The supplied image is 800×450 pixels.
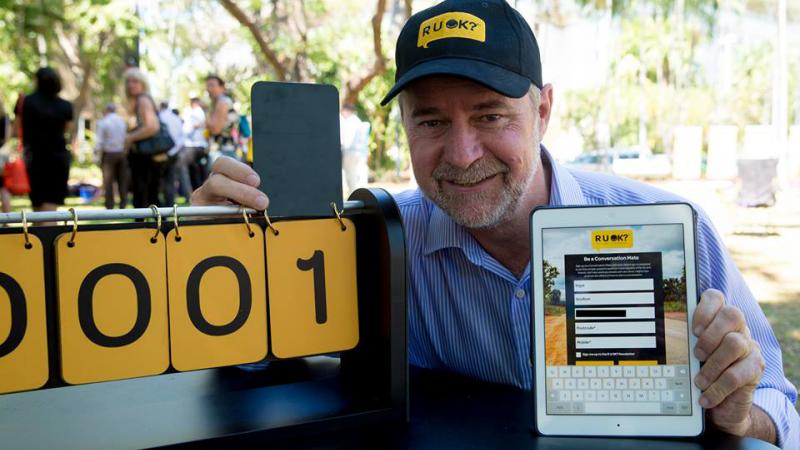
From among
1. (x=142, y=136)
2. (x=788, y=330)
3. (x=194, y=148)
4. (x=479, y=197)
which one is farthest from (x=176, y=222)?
(x=194, y=148)

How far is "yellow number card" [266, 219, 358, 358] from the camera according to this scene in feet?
3.73

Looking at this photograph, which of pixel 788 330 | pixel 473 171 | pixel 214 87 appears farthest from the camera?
pixel 214 87

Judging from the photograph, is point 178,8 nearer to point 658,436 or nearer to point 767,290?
point 767,290

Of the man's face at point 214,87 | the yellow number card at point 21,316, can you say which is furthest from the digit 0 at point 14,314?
the man's face at point 214,87

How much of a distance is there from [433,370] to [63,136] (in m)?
5.64

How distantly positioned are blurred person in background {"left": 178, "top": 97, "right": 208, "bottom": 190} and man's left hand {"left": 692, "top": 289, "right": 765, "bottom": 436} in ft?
33.8

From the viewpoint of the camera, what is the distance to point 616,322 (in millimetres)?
1092

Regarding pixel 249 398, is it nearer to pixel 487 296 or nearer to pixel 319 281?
pixel 319 281

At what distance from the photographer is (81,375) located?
1.03m

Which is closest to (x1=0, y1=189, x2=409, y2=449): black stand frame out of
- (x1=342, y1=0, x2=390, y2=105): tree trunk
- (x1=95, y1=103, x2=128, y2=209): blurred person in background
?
(x1=342, y1=0, x2=390, y2=105): tree trunk

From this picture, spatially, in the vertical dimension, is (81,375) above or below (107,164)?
below

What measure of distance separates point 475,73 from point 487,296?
0.44 m

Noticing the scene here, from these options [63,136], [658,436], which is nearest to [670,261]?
[658,436]

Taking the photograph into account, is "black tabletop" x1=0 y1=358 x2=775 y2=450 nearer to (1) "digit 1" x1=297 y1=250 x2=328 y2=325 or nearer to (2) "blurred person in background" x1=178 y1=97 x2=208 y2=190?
(1) "digit 1" x1=297 y1=250 x2=328 y2=325
